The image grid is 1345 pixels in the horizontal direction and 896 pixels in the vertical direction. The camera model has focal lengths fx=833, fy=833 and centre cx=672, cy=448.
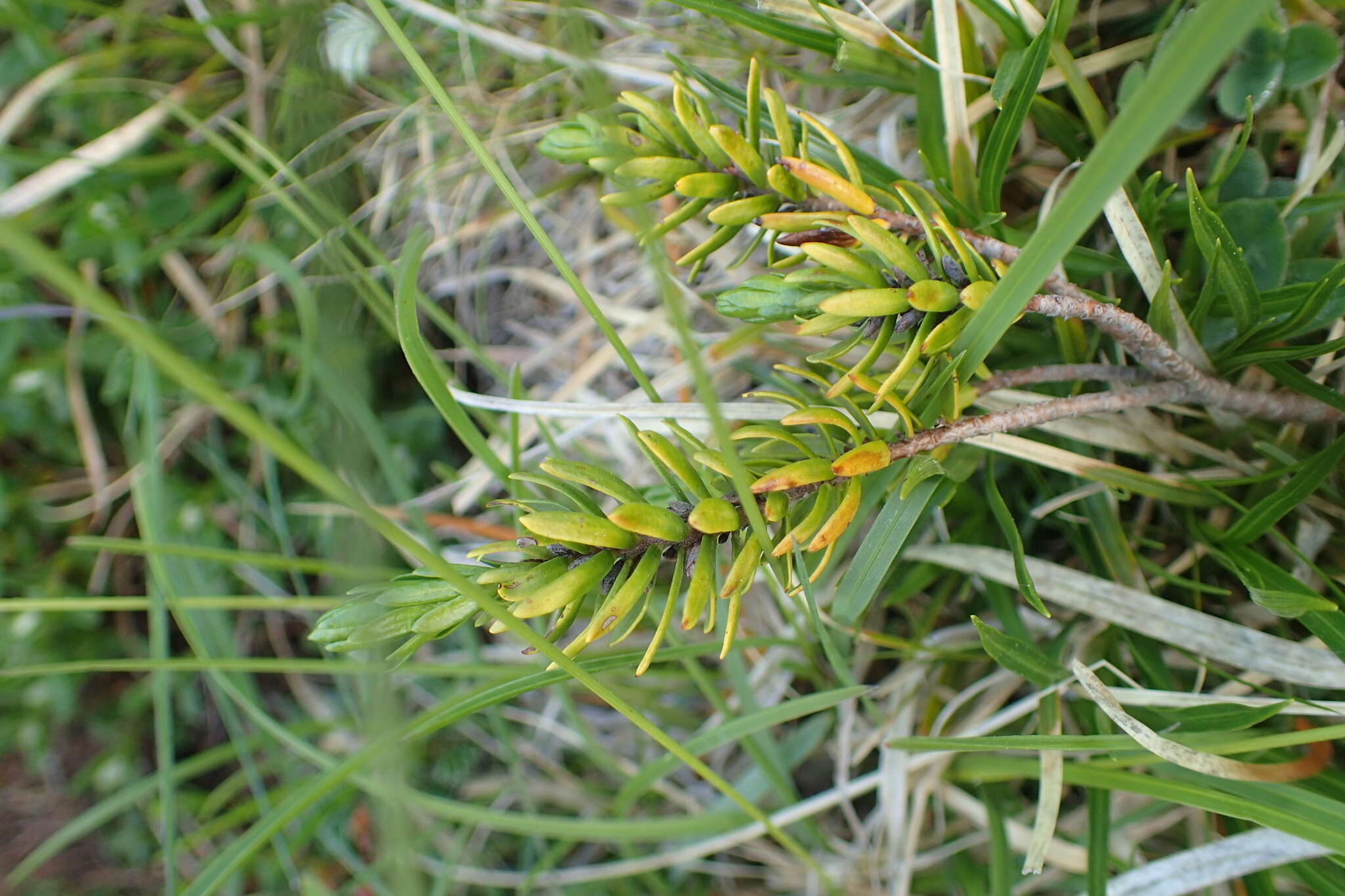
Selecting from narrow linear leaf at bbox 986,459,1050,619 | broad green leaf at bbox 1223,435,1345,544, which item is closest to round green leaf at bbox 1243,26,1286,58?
broad green leaf at bbox 1223,435,1345,544

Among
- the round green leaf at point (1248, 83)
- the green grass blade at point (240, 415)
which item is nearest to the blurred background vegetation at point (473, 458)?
the round green leaf at point (1248, 83)

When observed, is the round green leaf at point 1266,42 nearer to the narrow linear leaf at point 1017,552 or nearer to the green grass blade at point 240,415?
the narrow linear leaf at point 1017,552

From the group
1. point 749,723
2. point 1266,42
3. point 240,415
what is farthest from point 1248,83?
point 240,415

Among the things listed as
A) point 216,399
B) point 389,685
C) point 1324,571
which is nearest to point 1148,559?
point 1324,571

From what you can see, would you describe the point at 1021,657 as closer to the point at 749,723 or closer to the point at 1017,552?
the point at 1017,552

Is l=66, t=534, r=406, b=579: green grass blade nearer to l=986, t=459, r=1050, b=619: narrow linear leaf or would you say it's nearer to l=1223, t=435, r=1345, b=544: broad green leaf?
l=986, t=459, r=1050, b=619: narrow linear leaf

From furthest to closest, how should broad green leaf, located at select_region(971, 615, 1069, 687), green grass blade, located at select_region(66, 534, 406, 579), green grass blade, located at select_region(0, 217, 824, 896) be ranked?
broad green leaf, located at select_region(971, 615, 1069, 687)
green grass blade, located at select_region(66, 534, 406, 579)
green grass blade, located at select_region(0, 217, 824, 896)
